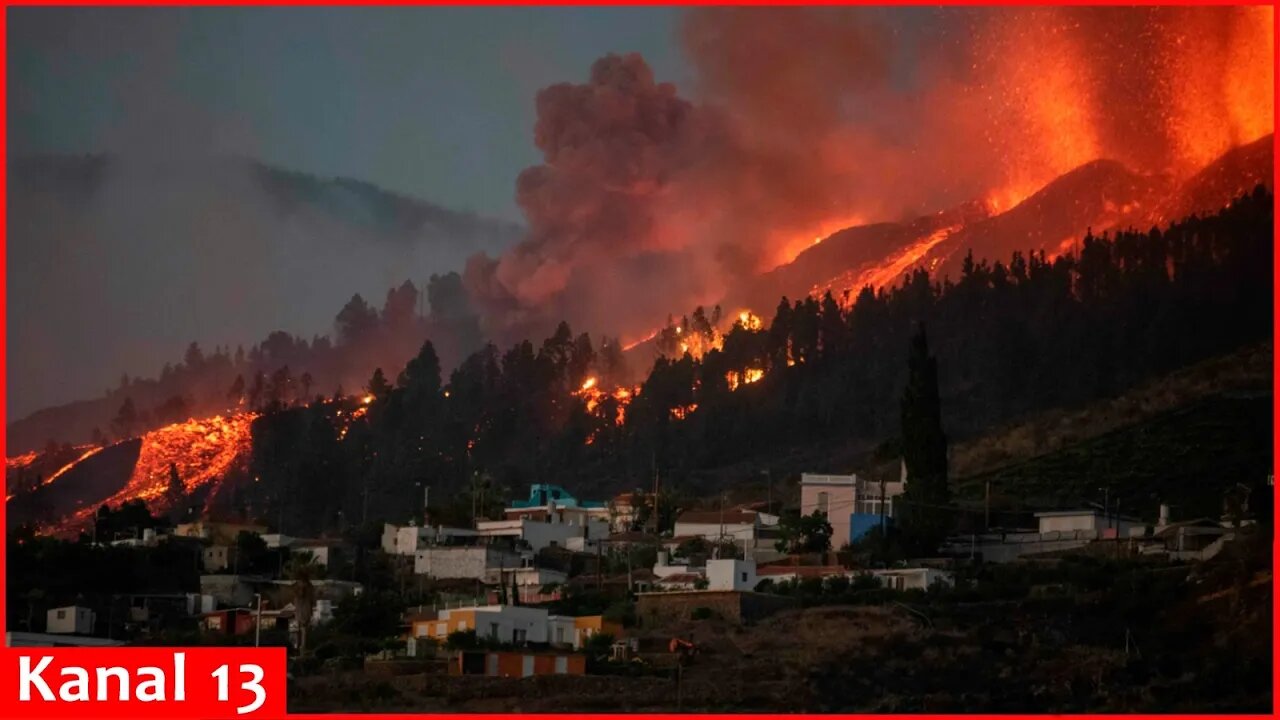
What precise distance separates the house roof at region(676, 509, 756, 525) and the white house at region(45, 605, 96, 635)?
75.0 ft

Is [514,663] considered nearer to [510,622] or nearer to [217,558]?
[510,622]

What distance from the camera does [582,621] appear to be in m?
68.3

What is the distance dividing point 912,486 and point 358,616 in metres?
20.7

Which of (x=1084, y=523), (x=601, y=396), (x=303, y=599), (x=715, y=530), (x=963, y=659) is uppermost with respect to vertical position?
(x=601, y=396)

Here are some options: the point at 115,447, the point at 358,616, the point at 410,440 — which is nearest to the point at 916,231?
the point at 410,440

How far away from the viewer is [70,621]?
73.3 meters

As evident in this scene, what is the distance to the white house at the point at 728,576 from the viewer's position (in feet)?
230

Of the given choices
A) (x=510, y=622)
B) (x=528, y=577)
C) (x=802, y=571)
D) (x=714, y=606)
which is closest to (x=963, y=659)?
(x=714, y=606)

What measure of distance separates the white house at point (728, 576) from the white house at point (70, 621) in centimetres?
1933

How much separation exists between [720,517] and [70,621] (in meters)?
24.3

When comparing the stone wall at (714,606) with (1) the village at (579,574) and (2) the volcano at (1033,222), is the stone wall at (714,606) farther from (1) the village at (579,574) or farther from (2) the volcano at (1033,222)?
(2) the volcano at (1033,222)

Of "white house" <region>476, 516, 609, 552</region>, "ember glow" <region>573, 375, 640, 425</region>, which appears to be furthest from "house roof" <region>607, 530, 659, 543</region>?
"ember glow" <region>573, 375, 640, 425</region>

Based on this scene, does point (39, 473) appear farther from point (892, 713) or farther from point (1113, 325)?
point (892, 713)

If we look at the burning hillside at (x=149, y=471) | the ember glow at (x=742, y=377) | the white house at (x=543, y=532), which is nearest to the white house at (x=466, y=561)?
the white house at (x=543, y=532)
